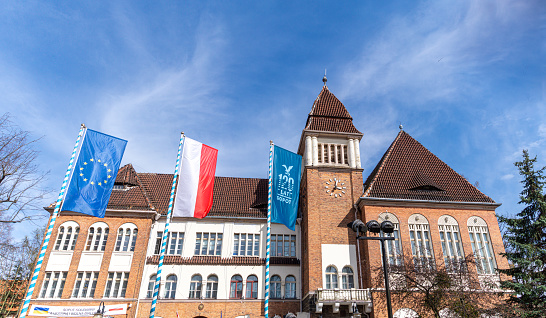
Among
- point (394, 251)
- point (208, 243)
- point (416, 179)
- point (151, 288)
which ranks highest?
point (416, 179)

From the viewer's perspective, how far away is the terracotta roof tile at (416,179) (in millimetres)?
28156

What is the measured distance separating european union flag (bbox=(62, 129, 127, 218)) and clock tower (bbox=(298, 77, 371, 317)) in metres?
15.3

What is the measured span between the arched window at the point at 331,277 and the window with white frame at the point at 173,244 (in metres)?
12.6

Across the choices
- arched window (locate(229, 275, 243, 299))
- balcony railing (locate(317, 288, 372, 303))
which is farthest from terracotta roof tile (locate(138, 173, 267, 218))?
balcony railing (locate(317, 288, 372, 303))

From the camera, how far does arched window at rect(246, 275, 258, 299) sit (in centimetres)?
2794

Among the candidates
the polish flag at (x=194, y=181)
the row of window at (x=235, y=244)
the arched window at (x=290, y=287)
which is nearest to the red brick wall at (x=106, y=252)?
the row of window at (x=235, y=244)

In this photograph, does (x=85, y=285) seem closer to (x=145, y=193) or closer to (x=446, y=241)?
(x=145, y=193)

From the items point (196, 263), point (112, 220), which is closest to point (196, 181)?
point (196, 263)

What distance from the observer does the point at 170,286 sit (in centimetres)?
2770

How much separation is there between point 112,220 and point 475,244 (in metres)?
29.8

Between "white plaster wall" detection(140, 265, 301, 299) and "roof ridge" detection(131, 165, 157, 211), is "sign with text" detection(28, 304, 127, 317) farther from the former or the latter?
"roof ridge" detection(131, 165, 157, 211)

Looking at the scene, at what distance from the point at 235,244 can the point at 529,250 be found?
21.0 metres

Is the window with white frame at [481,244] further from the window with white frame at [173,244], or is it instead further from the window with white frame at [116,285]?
the window with white frame at [116,285]

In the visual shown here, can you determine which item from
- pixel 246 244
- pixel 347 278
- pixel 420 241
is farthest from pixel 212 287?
pixel 420 241
